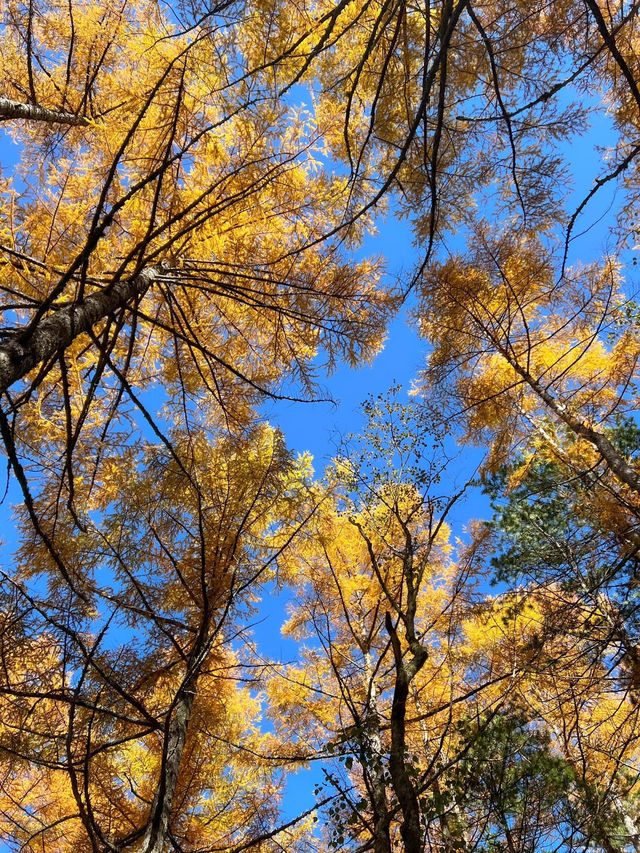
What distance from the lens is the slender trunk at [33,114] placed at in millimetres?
4898

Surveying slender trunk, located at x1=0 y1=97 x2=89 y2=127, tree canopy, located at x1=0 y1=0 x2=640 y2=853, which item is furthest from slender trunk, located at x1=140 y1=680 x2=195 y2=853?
slender trunk, located at x1=0 y1=97 x2=89 y2=127

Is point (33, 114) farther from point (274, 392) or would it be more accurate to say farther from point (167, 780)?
point (167, 780)

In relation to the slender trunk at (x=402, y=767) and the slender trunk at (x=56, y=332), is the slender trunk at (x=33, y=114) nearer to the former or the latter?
the slender trunk at (x=56, y=332)

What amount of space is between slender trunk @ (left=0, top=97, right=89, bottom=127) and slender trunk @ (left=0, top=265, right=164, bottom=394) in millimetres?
3321

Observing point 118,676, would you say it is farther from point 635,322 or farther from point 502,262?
point 635,322

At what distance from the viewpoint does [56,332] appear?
7.18ft

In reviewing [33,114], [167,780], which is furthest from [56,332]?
[33,114]

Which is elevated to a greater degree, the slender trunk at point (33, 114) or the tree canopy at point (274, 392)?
the slender trunk at point (33, 114)

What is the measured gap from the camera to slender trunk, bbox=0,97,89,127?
4.90 meters

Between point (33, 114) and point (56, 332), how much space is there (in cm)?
509

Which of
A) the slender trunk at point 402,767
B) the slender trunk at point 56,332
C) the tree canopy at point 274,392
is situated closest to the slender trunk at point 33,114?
the tree canopy at point 274,392

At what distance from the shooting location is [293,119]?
18.8 feet

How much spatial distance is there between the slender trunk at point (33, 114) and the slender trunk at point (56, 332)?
3321mm

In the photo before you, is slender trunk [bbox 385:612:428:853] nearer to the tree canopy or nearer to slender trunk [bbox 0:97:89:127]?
the tree canopy
